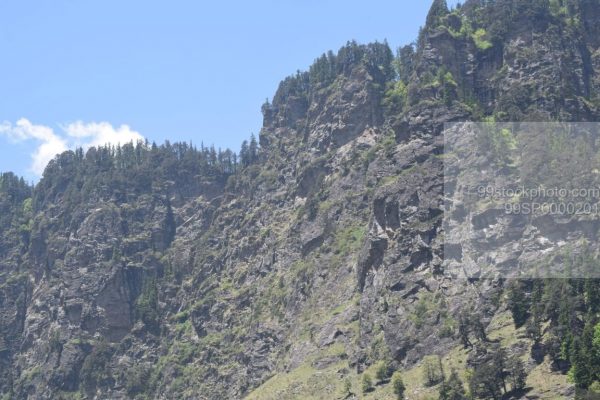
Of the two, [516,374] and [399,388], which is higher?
[516,374]

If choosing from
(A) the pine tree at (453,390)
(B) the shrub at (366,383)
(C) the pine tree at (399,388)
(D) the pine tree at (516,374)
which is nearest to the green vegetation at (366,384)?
(B) the shrub at (366,383)

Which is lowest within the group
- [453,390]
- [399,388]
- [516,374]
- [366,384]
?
[453,390]

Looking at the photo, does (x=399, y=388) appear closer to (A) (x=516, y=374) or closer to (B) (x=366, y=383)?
(B) (x=366, y=383)

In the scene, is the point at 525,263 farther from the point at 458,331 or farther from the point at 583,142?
the point at 583,142

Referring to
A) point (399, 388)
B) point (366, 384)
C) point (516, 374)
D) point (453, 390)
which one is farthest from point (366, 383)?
point (516, 374)

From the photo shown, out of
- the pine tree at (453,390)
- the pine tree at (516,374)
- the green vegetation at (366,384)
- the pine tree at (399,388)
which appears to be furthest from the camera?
the green vegetation at (366,384)

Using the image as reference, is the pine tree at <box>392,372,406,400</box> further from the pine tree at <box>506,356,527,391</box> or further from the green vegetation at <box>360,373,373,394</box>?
the pine tree at <box>506,356,527,391</box>

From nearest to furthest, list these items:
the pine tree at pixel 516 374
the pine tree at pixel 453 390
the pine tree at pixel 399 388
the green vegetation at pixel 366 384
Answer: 1. the pine tree at pixel 516 374
2. the pine tree at pixel 453 390
3. the pine tree at pixel 399 388
4. the green vegetation at pixel 366 384

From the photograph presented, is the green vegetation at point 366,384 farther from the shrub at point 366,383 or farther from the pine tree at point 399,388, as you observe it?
the pine tree at point 399,388

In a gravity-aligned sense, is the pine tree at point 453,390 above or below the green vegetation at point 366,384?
below

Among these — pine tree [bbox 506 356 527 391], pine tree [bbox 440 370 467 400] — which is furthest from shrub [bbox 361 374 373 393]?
pine tree [bbox 506 356 527 391]

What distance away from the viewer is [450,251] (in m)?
192

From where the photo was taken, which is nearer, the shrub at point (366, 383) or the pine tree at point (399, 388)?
the pine tree at point (399, 388)

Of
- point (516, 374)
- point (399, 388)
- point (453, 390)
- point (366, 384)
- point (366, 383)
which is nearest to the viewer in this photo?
point (516, 374)
